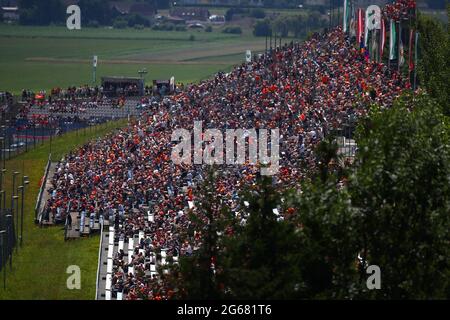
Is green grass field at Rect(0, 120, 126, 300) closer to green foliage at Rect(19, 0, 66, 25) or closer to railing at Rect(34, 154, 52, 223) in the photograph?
railing at Rect(34, 154, 52, 223)

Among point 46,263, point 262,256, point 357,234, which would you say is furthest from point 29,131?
point 357,234

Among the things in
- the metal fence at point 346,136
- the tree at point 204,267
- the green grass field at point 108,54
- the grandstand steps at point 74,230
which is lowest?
the green grass field at point 108,54

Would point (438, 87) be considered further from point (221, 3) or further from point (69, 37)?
point (221, 3)

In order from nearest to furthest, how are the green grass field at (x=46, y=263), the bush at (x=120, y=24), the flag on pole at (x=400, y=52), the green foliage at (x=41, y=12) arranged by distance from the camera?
1. the green grass field at (x=46, y=263)
2. the flag on pole at (x=400, y=52)
3. the green foliage at (x=41, y=12)
4. the bush at (x=120, y=24)

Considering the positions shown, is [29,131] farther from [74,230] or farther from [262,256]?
[262,256]

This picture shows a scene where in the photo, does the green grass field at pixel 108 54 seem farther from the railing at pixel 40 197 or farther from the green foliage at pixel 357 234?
the green foliage at pixel 357 234

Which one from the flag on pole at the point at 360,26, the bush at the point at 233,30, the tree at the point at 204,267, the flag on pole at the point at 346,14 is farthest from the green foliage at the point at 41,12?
the tree at the point at 204,267

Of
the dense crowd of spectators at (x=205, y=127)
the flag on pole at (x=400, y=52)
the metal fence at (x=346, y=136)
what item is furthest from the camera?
the flag on pole at (x=400, y=52)
